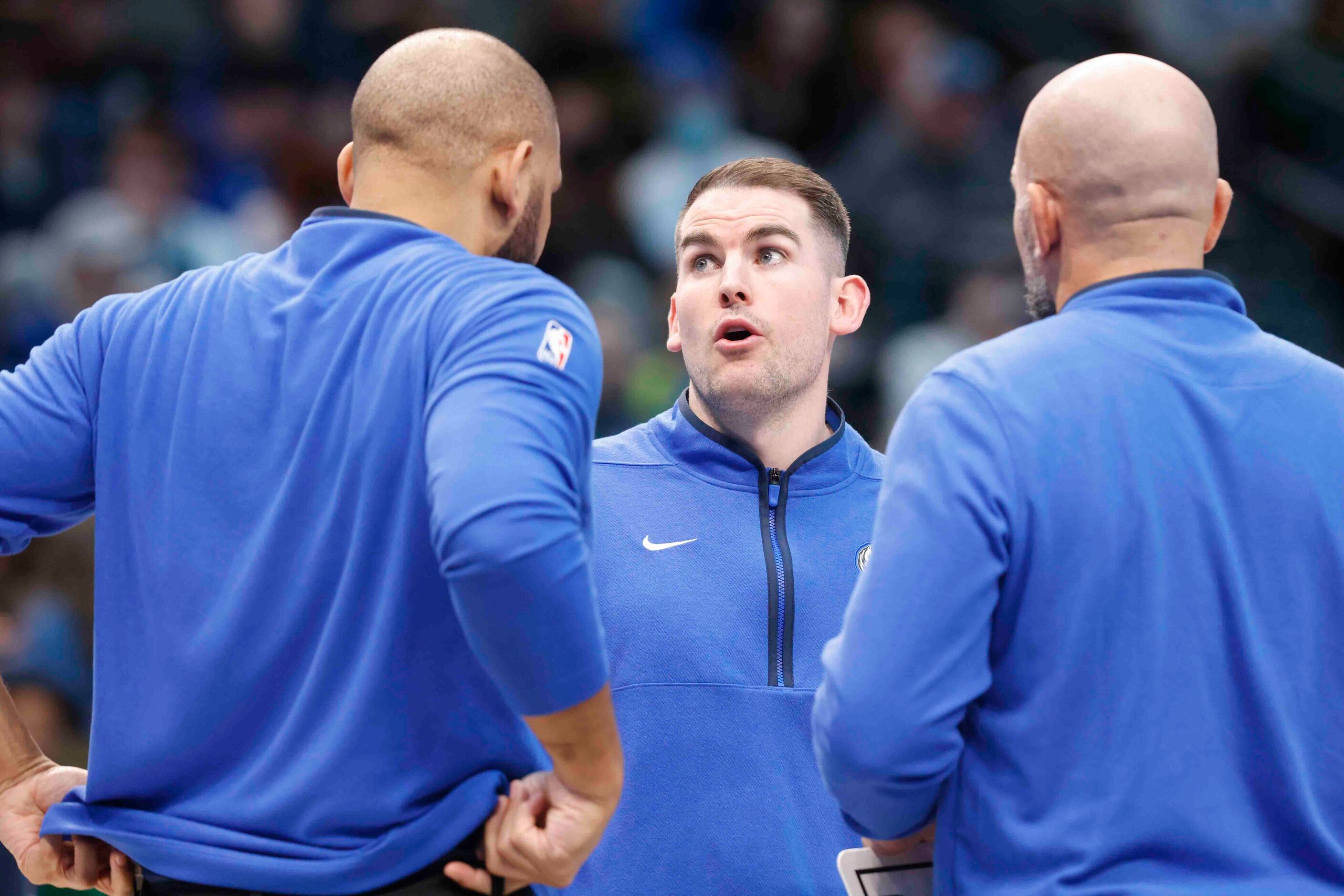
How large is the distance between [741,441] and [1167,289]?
4.61ft

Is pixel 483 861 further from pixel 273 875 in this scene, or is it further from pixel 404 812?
pixel 273 875

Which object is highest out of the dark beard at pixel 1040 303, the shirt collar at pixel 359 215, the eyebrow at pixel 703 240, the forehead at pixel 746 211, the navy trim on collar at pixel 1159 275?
the navy trim on collar at pixel 1159 275

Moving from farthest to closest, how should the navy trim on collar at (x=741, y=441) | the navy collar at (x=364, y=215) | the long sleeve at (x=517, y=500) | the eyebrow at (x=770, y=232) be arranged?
the eyebrow at (x=770, y=232), the navy trim on collar at (x=741, y=441), the navy collar at (x=364, y=215), the long sleeve at (x=517, y=500)

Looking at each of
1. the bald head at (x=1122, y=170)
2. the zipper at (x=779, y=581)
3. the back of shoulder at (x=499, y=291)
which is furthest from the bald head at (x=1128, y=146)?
the zipper at (x=779, y=581)

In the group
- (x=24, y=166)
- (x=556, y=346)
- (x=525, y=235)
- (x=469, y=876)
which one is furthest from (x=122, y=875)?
(x=24, y=166)

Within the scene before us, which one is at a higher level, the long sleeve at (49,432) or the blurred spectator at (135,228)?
the long sleeve at (49,432)

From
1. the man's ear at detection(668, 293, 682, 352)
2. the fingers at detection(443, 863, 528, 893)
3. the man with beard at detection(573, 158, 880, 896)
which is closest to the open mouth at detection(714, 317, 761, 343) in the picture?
the man with beard at detection(573, 158, 880, 896)

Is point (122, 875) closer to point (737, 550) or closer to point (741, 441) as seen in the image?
point (737, 550)

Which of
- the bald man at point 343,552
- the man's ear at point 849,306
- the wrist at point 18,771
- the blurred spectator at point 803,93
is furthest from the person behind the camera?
the blurred spectator at point 803,93

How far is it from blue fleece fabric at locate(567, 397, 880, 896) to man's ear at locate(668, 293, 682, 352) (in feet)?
0.90

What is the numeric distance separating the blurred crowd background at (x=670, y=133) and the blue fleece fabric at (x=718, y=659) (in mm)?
3524

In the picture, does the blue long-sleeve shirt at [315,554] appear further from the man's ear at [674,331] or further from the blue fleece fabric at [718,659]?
the man's ear at [674,331]

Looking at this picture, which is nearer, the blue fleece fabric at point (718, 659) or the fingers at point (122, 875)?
the fingers at point (122, 875)

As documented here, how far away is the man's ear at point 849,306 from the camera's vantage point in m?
3.64
